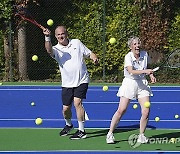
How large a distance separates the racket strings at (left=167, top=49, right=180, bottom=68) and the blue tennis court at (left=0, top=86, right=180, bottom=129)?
62.9 inches

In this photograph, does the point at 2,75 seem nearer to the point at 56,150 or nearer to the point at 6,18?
the point at 6,18

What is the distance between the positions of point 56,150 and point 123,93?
4.35 ft

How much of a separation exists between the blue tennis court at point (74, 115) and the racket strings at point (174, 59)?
5.24ft

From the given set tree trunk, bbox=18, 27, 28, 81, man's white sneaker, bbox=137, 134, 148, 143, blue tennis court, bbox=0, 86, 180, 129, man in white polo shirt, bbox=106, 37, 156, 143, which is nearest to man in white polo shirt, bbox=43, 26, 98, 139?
man in white polo shirt, bbox=106, 37, 156, 143

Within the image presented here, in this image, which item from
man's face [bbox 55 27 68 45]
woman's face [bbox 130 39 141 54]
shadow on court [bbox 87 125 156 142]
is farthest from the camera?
shadow on court [bbox 87 125 156 142]

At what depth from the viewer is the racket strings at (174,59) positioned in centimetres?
1699

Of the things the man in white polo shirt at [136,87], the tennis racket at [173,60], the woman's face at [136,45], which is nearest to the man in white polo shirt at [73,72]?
the man in white polo shirt at [136,87]

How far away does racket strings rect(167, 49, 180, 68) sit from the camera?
17.0 metres

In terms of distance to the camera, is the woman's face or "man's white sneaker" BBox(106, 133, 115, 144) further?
"man's white sneaker" BBox(106, 133, 115, 144)

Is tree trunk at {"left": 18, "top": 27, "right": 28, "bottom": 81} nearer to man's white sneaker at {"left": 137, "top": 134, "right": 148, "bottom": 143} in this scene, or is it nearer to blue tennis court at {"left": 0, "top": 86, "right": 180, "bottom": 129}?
blue tennis court at {"left": 0, "top": 86, "right": 180, "bottom": 129}

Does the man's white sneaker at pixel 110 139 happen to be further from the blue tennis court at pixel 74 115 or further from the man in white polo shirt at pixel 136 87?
the blue tennis court at pixel 74 115

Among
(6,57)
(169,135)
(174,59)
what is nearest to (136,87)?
(169,135)

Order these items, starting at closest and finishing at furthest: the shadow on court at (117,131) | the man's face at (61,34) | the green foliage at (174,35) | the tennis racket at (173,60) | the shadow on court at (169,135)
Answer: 1. the man's face at (61,34)
2. the shadow on court at (169,135)
3. the shadow on court at (117,131)
4. the tennis racket at (173,60)
5. the green foliage at (174,35)

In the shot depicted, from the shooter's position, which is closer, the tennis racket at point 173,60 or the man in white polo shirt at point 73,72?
the man in white polo shirt at point 73,72
